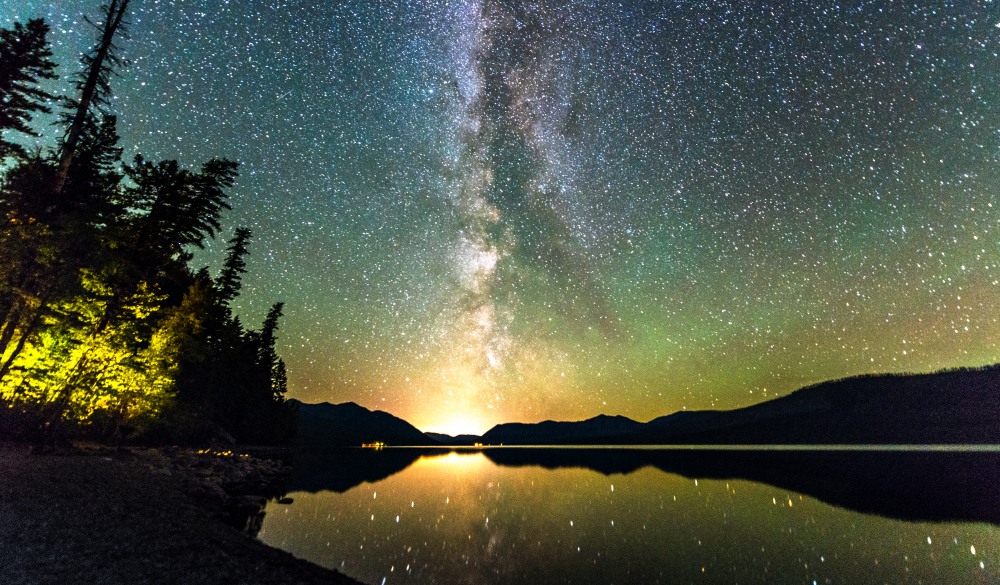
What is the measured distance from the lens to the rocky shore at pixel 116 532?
29.4 feet

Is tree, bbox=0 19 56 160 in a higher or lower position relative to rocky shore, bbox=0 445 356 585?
higher

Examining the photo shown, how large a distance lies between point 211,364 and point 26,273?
32002mm

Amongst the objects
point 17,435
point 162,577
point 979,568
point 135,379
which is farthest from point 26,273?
point 979,568

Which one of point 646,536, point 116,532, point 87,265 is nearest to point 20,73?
point 87,265

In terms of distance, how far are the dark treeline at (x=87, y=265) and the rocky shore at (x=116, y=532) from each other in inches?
177

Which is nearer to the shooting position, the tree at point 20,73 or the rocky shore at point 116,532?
the rocky shore at point 116,532

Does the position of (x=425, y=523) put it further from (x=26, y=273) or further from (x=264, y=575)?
(x=26, y=273)

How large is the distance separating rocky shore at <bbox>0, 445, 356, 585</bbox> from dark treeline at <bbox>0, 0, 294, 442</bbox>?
14.7 ft

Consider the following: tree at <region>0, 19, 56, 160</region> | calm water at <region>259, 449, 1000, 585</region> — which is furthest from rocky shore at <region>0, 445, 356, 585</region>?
tree at <region>0, 19, 56, 160</region>

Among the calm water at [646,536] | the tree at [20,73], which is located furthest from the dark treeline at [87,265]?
the calm water at [646,536]

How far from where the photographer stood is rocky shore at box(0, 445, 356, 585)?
8.97m

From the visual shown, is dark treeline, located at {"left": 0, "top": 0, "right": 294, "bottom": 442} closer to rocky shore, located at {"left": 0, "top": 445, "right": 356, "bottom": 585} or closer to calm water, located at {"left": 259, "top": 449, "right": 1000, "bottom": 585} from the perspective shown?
rocky shore, located at {"left": 0, "top": 445, "right": 356, "bottom": 585}

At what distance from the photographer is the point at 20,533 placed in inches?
405

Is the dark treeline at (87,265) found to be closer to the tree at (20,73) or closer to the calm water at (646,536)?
the tree at (20,73)
